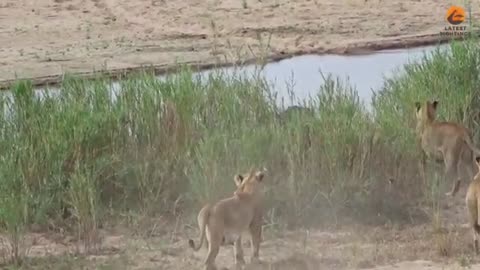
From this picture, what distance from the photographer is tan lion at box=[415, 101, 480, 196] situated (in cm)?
1003

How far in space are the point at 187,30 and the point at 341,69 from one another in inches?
143

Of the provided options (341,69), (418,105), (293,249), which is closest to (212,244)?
(293,249)

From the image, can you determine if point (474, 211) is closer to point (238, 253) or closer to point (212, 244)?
point (238, 253)

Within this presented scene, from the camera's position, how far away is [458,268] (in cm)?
805

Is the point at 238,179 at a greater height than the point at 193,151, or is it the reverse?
the point at 238,179

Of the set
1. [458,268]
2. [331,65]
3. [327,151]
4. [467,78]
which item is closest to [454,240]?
[458,268]

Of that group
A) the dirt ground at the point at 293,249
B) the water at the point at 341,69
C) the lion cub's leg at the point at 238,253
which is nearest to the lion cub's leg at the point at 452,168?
the dirt ground at the point at 293,249

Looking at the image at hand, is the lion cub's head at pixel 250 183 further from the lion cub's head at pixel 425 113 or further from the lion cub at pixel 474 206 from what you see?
the lion cub's head at pixel 425 113

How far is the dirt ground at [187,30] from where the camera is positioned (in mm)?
16812

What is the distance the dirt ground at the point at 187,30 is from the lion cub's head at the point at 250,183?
7.39 metres

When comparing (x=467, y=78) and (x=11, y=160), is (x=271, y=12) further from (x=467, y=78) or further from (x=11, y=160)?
(x=11, y=160)

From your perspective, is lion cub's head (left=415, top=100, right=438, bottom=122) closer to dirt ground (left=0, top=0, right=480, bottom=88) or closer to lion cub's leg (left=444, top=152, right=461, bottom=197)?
lion cub's leg (left=444, top=152, right=461, bottom=197)

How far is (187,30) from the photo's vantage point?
62.2ft

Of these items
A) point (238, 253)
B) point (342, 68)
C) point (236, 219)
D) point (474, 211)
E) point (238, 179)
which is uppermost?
point (238, 179)
